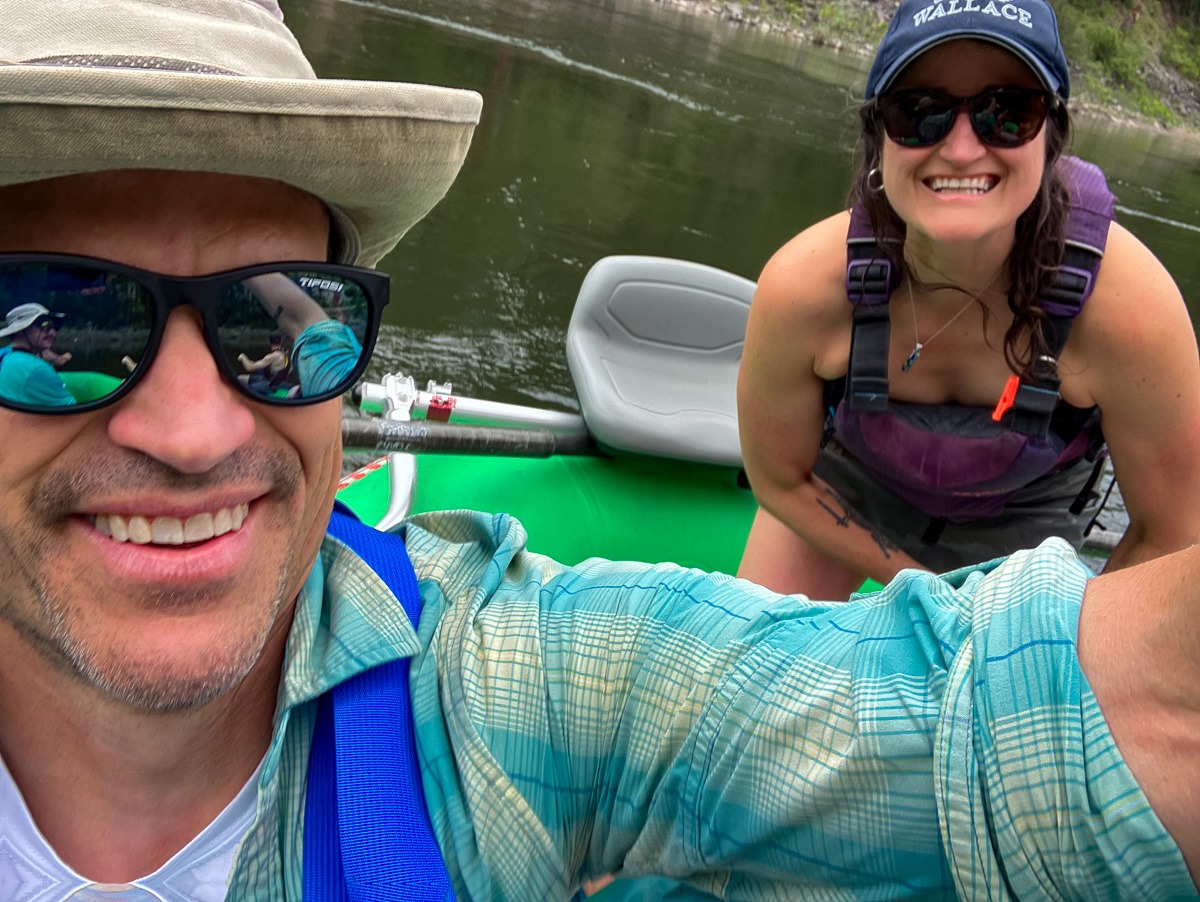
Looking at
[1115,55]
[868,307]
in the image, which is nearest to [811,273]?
[868,307]

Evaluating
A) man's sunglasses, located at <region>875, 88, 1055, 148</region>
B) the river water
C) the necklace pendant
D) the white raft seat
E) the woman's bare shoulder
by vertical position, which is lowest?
the river water

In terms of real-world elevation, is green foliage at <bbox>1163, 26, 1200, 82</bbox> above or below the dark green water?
above

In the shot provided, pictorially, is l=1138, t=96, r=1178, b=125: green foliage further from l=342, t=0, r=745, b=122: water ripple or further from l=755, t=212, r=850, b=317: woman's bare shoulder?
l=755, t=212, r=850, b=317: woman's bare shoulder

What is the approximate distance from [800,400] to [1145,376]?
1.77 feet

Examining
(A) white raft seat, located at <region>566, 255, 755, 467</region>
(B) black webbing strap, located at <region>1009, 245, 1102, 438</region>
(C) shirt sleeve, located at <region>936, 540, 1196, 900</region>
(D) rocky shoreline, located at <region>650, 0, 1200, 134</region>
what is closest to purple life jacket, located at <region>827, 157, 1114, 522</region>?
(B) black webbing strap, located at <region>1009, 245, 1102, 438</region>

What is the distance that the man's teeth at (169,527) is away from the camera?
0.83 meters

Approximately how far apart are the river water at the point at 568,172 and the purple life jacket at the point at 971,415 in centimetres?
112

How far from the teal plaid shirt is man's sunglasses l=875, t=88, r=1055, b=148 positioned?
0.89 m

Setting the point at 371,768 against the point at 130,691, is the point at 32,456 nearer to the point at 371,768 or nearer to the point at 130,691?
the point at 130,691

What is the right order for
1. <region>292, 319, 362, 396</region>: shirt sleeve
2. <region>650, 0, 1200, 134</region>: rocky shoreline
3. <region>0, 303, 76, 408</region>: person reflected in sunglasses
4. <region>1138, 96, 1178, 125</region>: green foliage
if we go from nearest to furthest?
<region>0, 303, 76, 408</region>: person reflected in sunglasses < <region>292, 319, 362, 396</region>: shirt sleeve < <region>650, 0, 1200, 134</region>: rocky shoreline < <region>1138, 96, 1178, 125</region>: green foliage

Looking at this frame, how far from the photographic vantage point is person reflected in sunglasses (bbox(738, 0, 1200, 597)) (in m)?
1.47

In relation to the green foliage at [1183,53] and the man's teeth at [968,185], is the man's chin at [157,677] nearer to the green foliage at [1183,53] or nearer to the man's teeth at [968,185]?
the man's teeth at [968,185]

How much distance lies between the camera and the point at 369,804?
33.5 inches

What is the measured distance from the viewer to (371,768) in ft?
2.85
